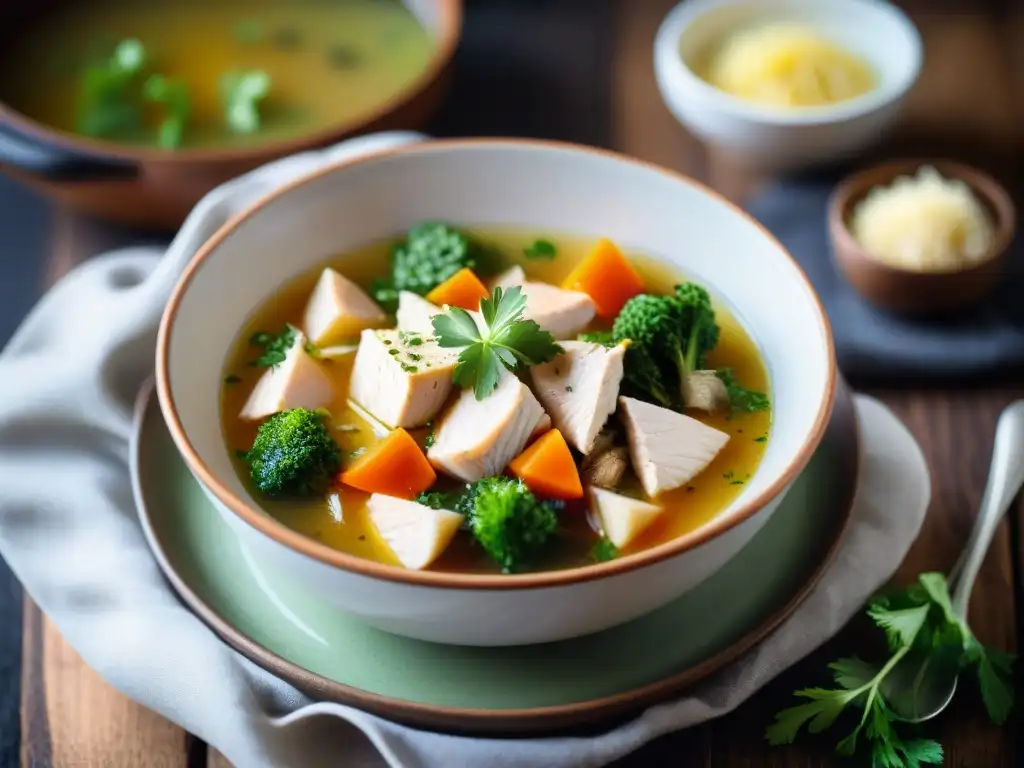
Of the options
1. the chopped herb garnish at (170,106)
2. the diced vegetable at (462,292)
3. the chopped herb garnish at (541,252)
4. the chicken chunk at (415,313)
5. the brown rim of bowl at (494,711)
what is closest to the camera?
the brown rim of bowl at (494,711)

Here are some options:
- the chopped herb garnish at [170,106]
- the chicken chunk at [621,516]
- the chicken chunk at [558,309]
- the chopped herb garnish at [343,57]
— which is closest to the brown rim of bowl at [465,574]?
the chicken chunk at [621,516]

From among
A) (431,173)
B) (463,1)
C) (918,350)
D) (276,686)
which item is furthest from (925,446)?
(463,1)

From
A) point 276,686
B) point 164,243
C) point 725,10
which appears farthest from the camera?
point 725,10

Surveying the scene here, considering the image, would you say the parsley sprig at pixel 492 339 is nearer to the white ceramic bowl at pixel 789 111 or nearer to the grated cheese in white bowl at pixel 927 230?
the grated cheese in white bowl at pixel 927 230

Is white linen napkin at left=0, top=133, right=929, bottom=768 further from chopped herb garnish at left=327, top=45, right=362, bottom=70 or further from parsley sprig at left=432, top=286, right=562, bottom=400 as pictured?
chopped herb garnish at left=327, top=45, right=362, bottom=70

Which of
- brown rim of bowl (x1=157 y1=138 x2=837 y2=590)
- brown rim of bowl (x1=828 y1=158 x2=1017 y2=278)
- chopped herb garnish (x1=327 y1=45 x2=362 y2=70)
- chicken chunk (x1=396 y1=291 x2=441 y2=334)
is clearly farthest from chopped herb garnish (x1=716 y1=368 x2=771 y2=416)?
chopped herb garnish (x1=327 y1=45 x2=362 y2=70)

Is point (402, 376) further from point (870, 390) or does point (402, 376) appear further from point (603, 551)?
point (870, 390)

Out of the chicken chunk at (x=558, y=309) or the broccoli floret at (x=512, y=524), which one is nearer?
the broccoli floret at (x=512, y=524)

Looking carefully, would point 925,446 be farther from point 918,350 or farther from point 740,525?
point 740,525
